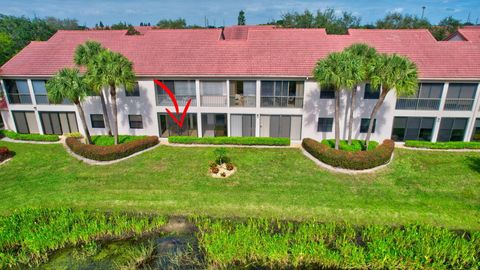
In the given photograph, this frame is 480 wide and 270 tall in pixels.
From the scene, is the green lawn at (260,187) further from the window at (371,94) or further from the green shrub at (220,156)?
the window at (371,94)

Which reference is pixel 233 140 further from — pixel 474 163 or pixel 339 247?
pixel 474 163

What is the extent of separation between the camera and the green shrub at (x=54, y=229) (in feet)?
43.7

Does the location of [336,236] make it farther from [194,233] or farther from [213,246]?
[194,233]

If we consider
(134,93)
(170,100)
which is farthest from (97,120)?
(170,100)

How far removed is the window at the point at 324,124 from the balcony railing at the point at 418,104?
19.3 feet

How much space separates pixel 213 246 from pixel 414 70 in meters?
17.9

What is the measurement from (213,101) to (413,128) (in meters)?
18.3

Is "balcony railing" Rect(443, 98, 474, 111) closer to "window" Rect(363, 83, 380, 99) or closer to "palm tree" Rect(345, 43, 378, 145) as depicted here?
"window" Rect(363, 83, 380, 99)

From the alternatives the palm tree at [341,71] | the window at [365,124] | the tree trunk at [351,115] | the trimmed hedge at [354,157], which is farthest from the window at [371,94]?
the trimmed hedge at [354,157]

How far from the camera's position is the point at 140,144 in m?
23.5

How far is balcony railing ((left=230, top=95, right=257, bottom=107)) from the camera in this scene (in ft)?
83.7

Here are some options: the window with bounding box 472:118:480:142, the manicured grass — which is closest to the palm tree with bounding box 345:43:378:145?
the window with bounding box 472:118:480:142

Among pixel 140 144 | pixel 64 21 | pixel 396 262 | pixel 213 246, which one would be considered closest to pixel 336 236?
pixel 396 262

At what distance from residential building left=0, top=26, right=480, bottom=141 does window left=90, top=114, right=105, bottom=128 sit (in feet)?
0.33
